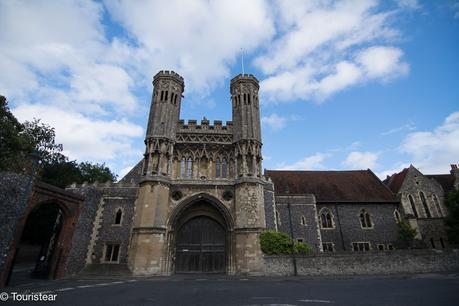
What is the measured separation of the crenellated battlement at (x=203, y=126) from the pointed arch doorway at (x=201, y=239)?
21.0 ft

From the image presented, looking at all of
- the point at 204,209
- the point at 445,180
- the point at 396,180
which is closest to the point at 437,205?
the point at 396,180

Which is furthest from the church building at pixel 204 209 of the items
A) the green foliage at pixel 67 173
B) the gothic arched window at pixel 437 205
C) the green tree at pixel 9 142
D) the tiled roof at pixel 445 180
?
the green foliage at pixel 67 173

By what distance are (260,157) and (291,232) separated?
319 inches

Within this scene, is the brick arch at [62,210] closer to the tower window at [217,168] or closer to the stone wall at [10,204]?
the stone wall at [10,204]

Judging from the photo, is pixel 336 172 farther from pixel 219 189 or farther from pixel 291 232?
pixel 219 189

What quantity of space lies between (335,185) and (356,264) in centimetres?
1316

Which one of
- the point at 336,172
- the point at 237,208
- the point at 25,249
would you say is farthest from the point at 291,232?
the point at 25,249

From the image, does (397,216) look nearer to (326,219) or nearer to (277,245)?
(326,219)

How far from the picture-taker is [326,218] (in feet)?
83.6

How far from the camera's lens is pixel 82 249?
58.9 feet

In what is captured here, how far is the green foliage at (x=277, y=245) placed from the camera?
55.2 ft

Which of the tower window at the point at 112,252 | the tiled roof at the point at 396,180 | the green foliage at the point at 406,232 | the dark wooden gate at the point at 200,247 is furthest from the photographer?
the tiled roof at the point at 396,180

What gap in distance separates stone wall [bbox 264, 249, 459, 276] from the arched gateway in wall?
3.75 meters

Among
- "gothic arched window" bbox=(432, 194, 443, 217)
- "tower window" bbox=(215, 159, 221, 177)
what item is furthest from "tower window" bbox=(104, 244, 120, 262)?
"gothic arched window" bbox=(432, 194, 443, 217)
